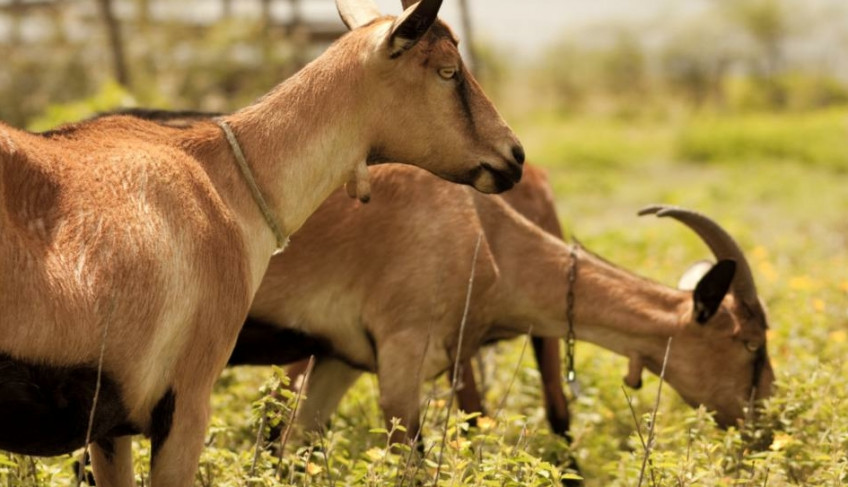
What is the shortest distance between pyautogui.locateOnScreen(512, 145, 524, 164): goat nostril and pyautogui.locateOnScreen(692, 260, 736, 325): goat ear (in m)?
1.79

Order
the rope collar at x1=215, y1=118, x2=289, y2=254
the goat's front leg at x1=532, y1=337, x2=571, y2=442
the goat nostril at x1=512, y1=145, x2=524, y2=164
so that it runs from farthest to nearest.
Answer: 1. the goat's front leg at x1=532, y1=337, x2=571, y2=442
2. the goat nostril at x1=512, y1=145, x2=524, y2=164
3. the rope collar at x1=215, y1=118, x2=289, y2=254

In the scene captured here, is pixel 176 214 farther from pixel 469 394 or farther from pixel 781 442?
pixel 469 394

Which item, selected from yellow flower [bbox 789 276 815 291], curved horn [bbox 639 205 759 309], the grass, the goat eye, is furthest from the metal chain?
yellow flower [bbox 789 276 815 291]

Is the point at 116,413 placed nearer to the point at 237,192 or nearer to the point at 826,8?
the point at 237,192

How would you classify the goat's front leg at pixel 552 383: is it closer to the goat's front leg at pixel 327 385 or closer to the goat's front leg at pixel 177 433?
the goat's front leg at pixel 327 385

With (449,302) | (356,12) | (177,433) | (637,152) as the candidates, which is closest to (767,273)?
(449,302)

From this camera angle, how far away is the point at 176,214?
3.56m

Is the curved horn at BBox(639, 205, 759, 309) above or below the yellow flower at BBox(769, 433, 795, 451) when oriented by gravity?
above

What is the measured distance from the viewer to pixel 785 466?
4.99m

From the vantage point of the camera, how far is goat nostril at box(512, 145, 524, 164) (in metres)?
4.30

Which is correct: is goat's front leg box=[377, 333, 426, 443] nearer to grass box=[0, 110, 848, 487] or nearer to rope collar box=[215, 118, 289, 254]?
grass box=[0, 110, 848, 487]

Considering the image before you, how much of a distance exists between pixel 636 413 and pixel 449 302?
1567mm

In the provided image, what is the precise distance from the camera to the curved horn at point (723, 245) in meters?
5.92

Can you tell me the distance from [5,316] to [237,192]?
1058mm
